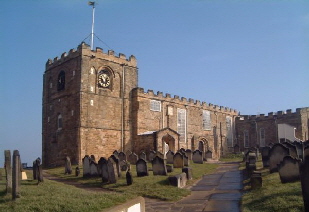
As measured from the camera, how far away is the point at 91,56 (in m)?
28.9

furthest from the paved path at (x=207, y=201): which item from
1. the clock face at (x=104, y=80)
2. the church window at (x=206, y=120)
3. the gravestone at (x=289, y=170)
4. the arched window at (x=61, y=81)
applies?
the church window at (x=206, y=120)

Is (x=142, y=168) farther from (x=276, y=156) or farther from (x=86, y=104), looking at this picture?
(x=86, y=104)

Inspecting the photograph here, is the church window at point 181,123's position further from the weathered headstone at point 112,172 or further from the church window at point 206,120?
the weathered headstone at point 112,172

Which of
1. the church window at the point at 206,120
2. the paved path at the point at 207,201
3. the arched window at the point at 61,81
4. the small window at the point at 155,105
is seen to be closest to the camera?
the paved path at the point at 207,201

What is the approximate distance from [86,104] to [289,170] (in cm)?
2006

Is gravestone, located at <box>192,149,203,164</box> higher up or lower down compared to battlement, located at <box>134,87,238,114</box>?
lower down

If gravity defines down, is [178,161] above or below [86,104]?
below

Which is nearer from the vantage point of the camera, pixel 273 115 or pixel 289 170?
pixel 289 170

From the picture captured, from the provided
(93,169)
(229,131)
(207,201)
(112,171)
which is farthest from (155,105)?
(207,201)

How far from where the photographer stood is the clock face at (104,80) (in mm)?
29617

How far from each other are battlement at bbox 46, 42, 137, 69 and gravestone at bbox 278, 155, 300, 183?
21.4 meters

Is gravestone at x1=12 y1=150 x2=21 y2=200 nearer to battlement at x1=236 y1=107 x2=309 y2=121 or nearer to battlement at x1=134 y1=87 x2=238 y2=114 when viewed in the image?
battlement at x1=134 y1=87 x2=238 y2=114

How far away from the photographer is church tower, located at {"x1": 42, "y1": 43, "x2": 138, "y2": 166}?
27641 mm

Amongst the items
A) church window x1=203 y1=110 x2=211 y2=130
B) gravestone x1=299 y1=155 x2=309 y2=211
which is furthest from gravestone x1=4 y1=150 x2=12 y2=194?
church window x1=203 y1=110 x2=211 y2=130
